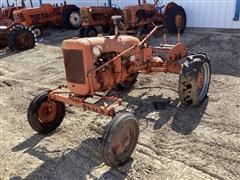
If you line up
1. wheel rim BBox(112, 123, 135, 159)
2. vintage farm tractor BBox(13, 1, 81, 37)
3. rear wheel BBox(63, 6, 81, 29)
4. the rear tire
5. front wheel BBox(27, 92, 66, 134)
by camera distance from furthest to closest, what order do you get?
rear wheel BBox(63, 6, 81, 29)
vintage farm tractor BBox(13, 1, 81, 37)
the rear tire
front wheel BBox(27, 92, 66, 134)
wheel rim BBox(112, 123, 135, 159)

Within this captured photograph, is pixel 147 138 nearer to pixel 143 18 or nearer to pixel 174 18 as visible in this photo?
pixel 143 18

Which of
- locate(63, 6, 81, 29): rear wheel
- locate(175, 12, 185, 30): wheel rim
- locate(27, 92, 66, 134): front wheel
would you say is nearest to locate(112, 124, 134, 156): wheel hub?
locate(27, 92, 66, 134): front wheel

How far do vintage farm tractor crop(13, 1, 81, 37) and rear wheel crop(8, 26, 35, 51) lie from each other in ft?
7.30

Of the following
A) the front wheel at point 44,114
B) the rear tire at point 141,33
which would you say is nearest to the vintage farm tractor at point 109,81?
the front wheel at point 44,114

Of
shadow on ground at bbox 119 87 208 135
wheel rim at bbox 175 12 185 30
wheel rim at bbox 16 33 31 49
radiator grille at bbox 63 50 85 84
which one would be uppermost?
radiator grille at bbox 63 50 85 84

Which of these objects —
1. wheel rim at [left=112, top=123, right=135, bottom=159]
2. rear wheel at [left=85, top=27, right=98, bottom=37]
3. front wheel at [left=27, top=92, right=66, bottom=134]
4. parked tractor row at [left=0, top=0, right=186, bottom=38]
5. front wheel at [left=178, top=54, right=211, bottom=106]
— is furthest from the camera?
rear wheel at [left=85, top=27, right=98, bottom=37]

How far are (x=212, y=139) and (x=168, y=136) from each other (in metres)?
0.58

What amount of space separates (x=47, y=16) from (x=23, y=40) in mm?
3164

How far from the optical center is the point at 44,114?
490 centimetres

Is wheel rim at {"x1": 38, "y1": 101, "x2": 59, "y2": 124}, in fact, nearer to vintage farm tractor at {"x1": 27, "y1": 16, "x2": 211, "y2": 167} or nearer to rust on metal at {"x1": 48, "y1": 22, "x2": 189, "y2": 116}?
vintage farm tractor at {"x1": 27, "y1": 16, "x2": 211, "y2": 167}

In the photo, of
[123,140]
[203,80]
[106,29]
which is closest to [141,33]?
[106,29]

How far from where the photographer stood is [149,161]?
4.05 m

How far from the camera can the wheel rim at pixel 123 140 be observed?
3.86 metres

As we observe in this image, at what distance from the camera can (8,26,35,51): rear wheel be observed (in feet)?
36.0
